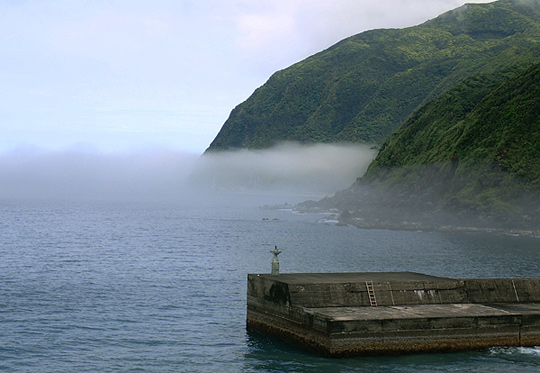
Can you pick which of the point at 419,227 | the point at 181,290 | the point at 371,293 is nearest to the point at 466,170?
the point at 419,227

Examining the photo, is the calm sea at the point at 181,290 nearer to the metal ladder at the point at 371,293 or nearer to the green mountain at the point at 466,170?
the metal ladder at the point at 371,293

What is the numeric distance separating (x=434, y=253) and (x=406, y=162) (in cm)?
7991

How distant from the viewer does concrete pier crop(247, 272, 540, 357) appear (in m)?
26.1

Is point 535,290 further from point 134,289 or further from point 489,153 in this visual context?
point 489,153

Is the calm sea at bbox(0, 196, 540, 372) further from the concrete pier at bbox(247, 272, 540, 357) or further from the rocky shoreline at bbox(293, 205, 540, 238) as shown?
the rocky shoreline at bbox(293, 205, 540, 238)

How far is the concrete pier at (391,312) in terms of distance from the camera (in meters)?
26.1

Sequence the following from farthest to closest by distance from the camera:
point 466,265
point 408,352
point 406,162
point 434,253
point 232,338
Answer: point 406,162, point 434,253, point 466,265, point 232,338, point 408,352

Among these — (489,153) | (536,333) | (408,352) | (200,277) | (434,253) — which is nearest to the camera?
(408,352)

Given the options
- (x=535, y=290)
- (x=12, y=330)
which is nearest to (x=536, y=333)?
(x=535, y=290)

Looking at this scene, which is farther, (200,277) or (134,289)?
(200,277)

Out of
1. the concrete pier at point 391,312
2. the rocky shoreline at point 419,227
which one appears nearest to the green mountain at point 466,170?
the rocky shoreline at point 419,227

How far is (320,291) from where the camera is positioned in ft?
93.9

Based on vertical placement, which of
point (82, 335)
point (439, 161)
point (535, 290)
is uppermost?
point (439, 161)

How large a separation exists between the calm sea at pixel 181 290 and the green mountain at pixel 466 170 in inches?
622
